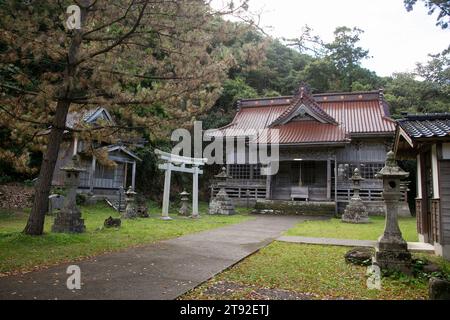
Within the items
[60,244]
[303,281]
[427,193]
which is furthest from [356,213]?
[60,244]

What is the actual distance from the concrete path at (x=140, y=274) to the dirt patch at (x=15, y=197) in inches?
403

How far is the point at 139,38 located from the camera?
26.2 feet

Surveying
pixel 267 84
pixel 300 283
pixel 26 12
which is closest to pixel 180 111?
pixel 26 12

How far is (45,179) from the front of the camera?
8.08 metres

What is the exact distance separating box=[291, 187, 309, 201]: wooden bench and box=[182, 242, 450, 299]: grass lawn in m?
13.7

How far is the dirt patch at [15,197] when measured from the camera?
14904 mm

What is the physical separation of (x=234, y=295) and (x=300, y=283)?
1226mm

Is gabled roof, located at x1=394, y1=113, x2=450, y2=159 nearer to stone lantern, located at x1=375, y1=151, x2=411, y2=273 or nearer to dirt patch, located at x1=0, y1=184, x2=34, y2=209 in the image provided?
stone lantern, located at x1=375, y1=151, x2=411, y2=273

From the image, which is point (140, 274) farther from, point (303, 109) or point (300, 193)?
point (303, 109)

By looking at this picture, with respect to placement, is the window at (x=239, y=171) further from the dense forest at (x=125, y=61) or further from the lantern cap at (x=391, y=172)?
the lantern cap at (x=391, y=172)

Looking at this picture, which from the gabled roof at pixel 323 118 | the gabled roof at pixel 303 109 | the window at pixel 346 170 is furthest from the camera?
the gabled roof at pixel 303 109

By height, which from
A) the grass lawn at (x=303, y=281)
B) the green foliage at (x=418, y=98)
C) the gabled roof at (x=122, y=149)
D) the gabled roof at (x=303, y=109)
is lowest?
the grass lawn at (x=303, y=281)

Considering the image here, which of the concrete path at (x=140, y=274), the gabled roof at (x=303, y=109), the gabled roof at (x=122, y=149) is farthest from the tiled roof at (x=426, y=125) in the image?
the gabled roof at (x=122, y=149)

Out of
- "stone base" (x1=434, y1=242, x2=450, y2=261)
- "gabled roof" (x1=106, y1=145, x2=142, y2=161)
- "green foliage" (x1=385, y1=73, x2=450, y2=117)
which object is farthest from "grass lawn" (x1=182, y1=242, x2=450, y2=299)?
"green foliage" (x1=385, y1=73, x2=450, y2=117)
